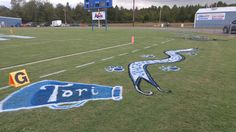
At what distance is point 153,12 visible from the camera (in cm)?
7931

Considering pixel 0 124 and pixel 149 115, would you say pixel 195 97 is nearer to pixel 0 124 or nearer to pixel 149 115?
pixel 149 115

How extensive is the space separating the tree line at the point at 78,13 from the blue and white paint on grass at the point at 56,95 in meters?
74.2

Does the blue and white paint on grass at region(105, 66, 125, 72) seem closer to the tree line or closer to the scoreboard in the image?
the scoreboard

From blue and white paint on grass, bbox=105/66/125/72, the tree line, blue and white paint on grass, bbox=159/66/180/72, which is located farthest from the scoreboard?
the tree line

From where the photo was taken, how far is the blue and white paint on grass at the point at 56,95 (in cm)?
317

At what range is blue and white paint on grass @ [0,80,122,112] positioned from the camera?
3.17m

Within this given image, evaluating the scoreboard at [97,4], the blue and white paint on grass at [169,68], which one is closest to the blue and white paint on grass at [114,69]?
the blue and white paint on grass at [169,68]

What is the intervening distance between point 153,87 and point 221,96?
4.24 feet

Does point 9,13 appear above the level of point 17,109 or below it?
above

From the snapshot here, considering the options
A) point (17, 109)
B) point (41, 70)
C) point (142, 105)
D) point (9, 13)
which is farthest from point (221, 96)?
point (9, 13)

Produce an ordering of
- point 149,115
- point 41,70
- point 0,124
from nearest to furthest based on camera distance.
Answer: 1. point 0,124
2. point 149,115
3. point 41,70

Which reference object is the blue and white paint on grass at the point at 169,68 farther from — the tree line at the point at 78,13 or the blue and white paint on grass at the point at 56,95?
the tree line at the point at 78,13

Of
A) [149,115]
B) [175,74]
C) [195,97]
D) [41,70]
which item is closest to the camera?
[149,115]

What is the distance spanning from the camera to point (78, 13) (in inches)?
3666
